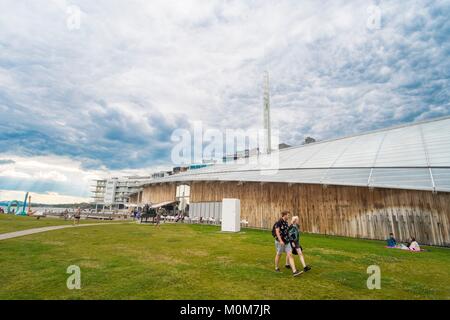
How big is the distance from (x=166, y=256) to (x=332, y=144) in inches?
1069

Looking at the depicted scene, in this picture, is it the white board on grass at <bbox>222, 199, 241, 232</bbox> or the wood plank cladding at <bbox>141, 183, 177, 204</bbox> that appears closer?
the white board on grass at <bbox>222, 199, 241, 232</bbox>

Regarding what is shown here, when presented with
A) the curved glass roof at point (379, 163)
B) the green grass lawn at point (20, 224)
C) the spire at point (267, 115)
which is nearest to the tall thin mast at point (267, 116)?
the spire at point (267, 115)

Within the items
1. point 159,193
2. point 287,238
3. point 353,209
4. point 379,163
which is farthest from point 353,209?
point 159,193

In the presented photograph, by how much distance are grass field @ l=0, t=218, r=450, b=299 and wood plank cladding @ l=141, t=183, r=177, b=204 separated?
28.6 meters

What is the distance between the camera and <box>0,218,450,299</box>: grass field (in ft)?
19.4

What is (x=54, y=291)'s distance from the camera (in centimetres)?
584

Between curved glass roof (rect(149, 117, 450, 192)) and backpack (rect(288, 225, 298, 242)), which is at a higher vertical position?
curved glass roof (rect(149, 117, 450, 192))

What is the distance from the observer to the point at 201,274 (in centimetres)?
746

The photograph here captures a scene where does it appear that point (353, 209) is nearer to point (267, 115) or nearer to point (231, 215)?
point (231, 215)

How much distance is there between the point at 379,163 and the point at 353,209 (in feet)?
15.2

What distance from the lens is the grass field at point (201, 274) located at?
19.4 ft

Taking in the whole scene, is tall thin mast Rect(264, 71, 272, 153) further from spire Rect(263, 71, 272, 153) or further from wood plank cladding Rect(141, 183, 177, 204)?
wood plank cladding Rect(141, 183, 177, 204)

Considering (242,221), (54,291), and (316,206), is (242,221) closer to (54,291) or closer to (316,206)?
(316,206)

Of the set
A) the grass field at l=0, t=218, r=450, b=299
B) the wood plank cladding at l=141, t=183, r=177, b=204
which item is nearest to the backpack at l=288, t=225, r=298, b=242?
the grass field at l=0, t=218, r=450, b=299
